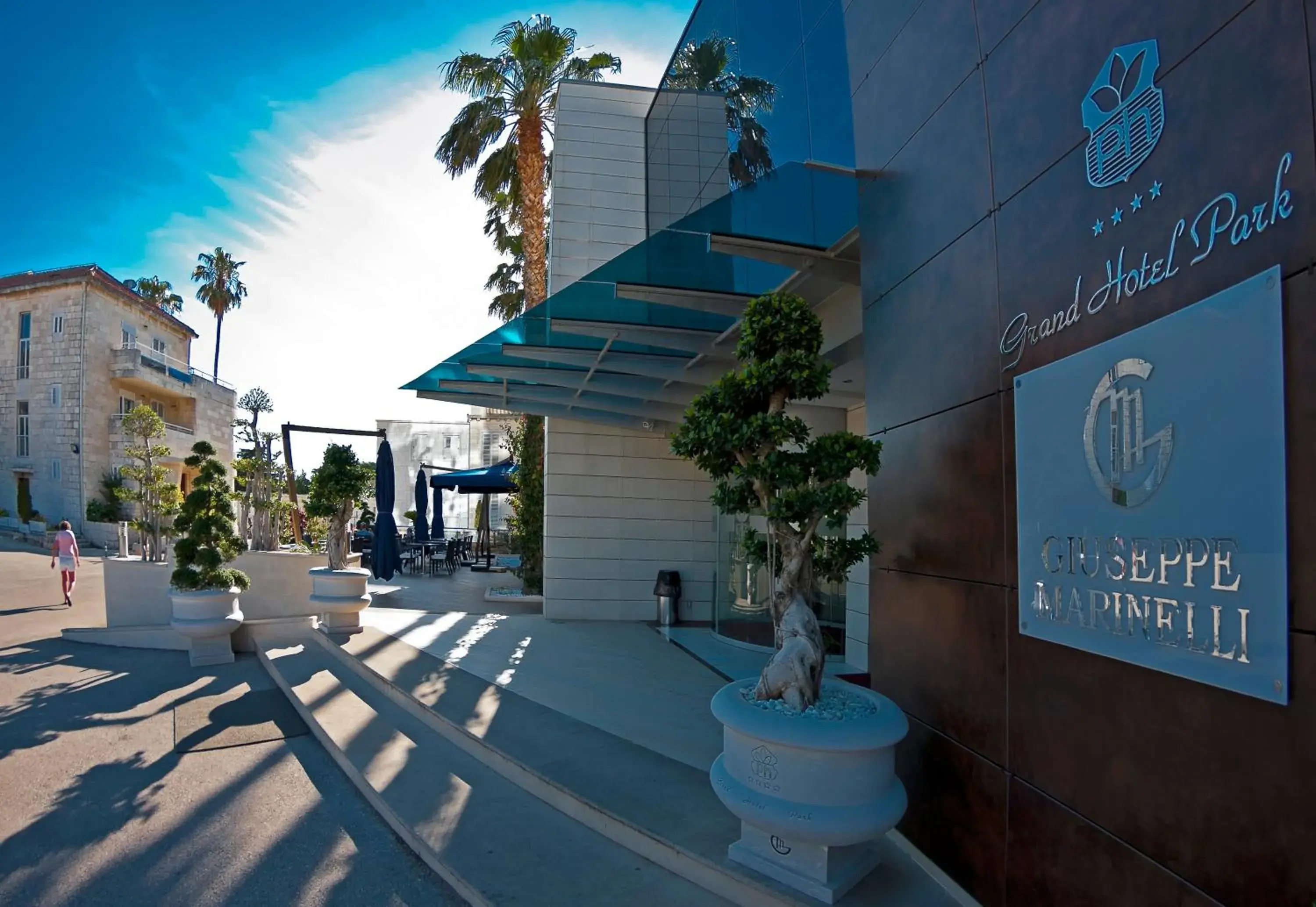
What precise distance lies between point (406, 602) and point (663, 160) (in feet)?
27.4

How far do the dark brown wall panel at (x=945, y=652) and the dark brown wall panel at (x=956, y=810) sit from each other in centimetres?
9

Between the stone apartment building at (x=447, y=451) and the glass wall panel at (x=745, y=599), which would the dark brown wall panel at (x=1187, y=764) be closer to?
the glass wall panel at (x=745, y=599)

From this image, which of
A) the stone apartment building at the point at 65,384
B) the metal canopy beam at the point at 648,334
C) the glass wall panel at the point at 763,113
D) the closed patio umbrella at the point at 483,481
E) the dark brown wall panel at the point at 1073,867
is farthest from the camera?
the stone apartment building at the point at 65,384

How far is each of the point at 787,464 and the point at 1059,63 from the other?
6.28ft

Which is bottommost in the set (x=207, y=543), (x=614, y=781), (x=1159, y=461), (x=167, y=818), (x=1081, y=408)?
(x=167, y=818)

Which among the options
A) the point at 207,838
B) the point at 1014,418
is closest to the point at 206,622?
the point at 207,838

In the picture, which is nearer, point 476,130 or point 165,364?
point 476,130

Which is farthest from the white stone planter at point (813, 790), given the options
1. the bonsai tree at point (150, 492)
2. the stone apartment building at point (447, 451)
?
the stone apartment building at point (447, 451)

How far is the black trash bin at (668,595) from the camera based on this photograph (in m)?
10.3

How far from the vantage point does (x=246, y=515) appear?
11938 millimetres

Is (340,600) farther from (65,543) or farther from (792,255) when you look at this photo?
(65,543)

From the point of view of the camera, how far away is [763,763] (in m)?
3.03

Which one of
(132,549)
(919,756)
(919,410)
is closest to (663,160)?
(919,410)

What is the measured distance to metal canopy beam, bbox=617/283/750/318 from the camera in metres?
5.91
